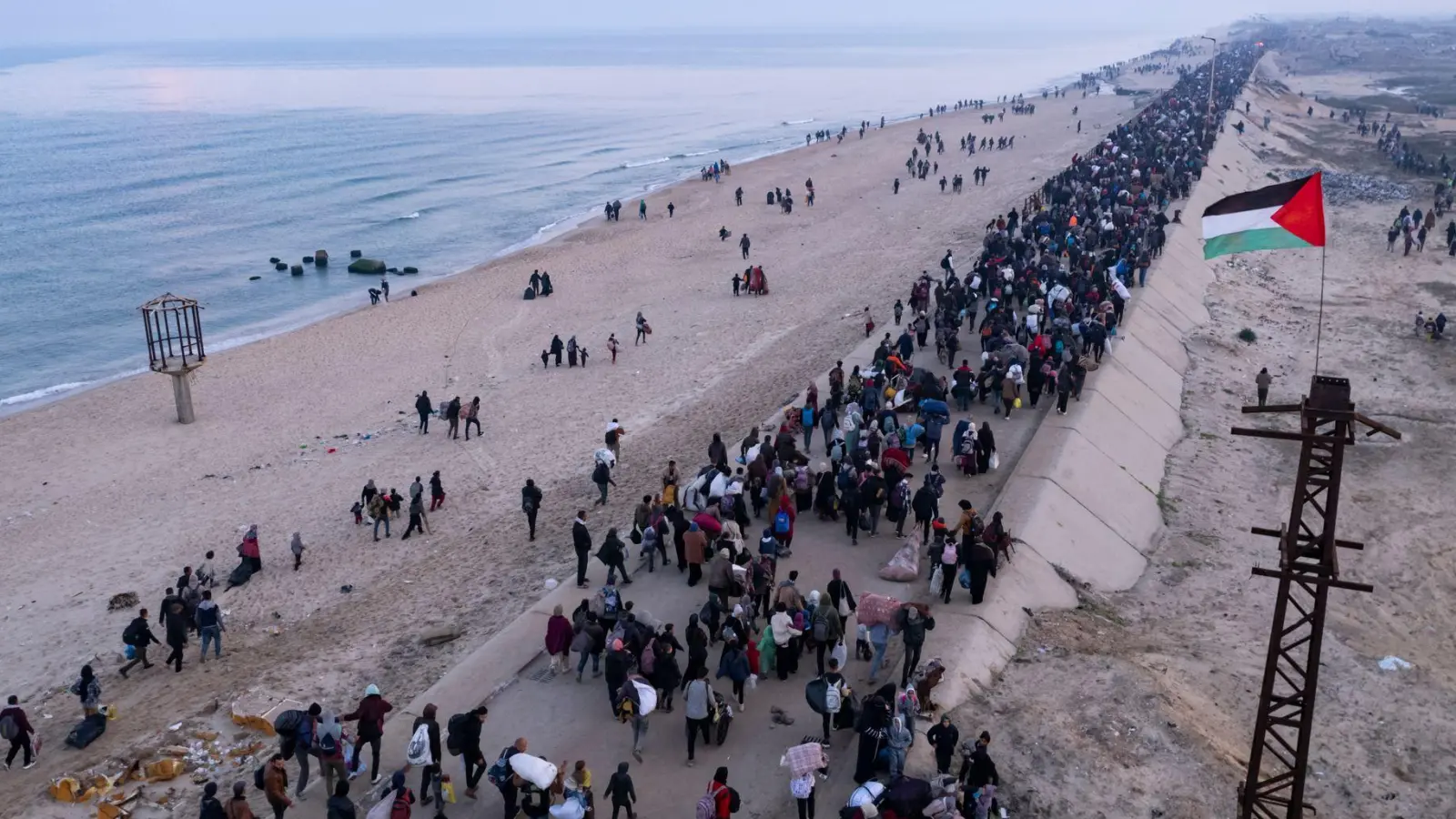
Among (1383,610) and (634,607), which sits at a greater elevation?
(634,607)

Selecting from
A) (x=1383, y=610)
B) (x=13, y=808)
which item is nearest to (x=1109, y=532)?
(x=1383, y=610)

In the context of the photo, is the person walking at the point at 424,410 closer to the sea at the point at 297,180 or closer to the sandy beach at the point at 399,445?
the sandy beach at the point at 399,445

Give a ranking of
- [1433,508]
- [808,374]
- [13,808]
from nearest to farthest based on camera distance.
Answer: [13,808] < [1433,508] < [808,374]

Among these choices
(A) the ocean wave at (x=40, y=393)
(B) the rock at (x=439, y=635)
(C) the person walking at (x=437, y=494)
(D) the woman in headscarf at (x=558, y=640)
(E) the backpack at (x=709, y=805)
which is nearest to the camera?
(E) the backpack at (x=709, y=805)

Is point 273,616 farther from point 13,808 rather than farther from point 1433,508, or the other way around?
point 1433,508

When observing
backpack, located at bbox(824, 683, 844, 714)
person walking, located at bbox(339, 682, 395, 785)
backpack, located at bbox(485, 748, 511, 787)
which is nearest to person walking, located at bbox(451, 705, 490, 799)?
backpack, located at bbox(485, 748, 511, 787)

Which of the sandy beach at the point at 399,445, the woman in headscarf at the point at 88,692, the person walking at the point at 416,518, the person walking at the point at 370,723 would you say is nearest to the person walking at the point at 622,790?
the person walking at the point at 370,723
